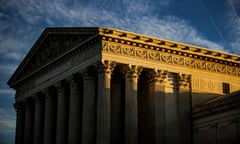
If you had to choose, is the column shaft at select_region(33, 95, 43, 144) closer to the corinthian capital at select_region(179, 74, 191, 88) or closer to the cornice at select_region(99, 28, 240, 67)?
the cornice at select_region(99, 28, 240, 67)

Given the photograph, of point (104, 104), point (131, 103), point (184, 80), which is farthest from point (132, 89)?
point (184, 80)

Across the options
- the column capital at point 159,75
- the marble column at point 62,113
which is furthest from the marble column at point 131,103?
the marble column at point 62,113

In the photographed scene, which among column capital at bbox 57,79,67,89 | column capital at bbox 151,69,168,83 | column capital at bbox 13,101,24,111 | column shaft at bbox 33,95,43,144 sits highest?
column capital at bbox 151,69,168,83

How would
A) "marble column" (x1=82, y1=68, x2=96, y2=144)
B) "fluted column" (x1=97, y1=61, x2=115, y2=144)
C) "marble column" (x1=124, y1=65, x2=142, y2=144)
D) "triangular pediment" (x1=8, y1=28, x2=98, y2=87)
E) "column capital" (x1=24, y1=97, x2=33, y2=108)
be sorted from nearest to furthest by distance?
"fluted column" (x1=97, y1=61, x2=115, y2=144), "marble column" (x1=124, y1=65, x2=142, y2=144), "marble column" (x1=82, y1=68, x2=96, y2=144), "triangular pediment" (x1=8, y1=28, x2=98, y2=87), "column capital" (x1=24, y1=97, x2=33, y2=108)

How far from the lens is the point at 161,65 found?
46.8 meters

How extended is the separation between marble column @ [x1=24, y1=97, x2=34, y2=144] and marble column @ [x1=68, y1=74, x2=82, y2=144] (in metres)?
12.7

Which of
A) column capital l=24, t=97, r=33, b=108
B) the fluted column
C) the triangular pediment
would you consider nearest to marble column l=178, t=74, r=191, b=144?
the fluted column

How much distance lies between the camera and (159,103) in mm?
46000

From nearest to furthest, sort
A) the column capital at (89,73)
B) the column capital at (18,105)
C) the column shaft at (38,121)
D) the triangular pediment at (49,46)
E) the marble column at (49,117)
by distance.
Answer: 1. the column capital at (89,73)
2. the triangular pediment at (49,46)
3. the marble column at (49,117)
4. the column shaft at (38,121)
5. the column capital at (18,105)

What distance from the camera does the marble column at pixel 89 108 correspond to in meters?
42.9

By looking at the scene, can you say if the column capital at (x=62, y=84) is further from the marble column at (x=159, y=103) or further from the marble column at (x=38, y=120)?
the marble column at (x=159, y=103)

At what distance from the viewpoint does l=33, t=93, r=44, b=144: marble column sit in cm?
5425

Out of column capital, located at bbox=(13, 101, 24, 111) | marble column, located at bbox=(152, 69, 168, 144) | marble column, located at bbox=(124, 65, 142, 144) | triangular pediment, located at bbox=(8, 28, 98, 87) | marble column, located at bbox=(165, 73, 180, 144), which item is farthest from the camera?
column capital, located at bbox=(13, 101, 24, 111)

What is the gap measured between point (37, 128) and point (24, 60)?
9.61m
